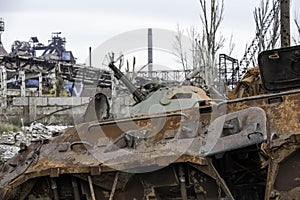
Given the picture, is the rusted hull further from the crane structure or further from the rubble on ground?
the crane structure

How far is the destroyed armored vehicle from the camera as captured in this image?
14.4 ft

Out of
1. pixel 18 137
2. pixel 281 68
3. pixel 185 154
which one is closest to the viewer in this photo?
pixel 185 154

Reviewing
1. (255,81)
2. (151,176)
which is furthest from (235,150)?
(255,81)

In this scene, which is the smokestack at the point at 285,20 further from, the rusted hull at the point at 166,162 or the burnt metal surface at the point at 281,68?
the rusted hull at the point at 166,162

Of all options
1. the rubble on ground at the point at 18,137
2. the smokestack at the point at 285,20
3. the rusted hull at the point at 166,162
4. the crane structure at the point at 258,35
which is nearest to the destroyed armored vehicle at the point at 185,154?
the rusted hull at the point at 166,162

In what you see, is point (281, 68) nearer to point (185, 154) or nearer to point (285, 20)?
point (185, 154)

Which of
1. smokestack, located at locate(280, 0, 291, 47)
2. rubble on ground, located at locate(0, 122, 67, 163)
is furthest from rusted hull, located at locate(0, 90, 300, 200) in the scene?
rubble on ground, located at locate(0, 122, 67, 163)

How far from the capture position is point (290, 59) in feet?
17.4

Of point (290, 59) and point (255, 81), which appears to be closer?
point (290, 59)

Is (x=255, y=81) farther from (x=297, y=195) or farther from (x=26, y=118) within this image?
(x=26, y=118)

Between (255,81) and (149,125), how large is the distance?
1.93m

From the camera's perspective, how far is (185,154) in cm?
469

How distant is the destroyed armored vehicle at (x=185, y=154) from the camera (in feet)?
14.4

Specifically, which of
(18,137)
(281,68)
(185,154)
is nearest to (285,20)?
(281,68)
